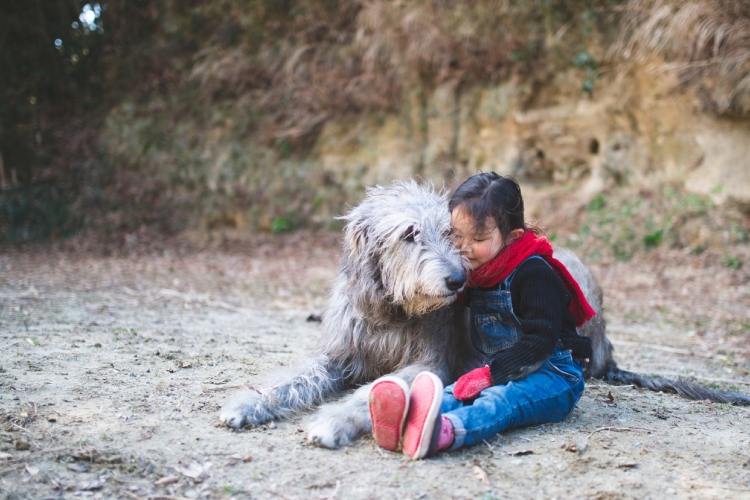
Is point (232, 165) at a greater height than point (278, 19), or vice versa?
point (278, 19)

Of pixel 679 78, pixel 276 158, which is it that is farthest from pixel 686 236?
pixel 276 158

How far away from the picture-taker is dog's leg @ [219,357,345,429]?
3.40m

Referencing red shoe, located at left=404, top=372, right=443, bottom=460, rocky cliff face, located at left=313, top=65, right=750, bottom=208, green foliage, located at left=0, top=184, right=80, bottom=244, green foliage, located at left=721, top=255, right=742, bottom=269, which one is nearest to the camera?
red shoe, located at left=404, top=372, right=443, bottom=460

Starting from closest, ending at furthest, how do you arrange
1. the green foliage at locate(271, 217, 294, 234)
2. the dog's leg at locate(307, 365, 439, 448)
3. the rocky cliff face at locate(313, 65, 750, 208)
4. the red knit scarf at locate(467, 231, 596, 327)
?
the dog's leg at locate(307, 365, 439, 448) → the red knit scarf at locate(467, 231, 596, 327) → the rocky cliff face at locate(313, 65, 750, 208) → the green foliage at locate(271, 217, 294, 234)

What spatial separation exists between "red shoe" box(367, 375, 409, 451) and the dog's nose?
675 millimetres

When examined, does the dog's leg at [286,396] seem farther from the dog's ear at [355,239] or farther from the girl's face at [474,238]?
the girl's face at [474,238]

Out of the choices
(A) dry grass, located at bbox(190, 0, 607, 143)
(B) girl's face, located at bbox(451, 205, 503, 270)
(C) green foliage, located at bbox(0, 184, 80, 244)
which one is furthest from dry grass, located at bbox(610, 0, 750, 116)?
(C) green foliage, located at bbox(0, 184, 80, 244)

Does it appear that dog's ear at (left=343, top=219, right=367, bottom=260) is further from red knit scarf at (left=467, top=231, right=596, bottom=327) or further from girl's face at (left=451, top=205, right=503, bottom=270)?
red knit scarf at (left=467, top=231, right=596, bottom=327)

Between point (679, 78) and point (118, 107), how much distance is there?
41.0 ft

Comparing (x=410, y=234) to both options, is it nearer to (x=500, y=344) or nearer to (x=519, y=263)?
(x=519, y=263)

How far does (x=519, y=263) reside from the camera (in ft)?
11.6

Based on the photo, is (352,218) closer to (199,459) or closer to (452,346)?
(452,346)

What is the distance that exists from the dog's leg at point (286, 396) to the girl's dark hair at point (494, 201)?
142 cm

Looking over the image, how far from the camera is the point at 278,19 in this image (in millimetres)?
14773
